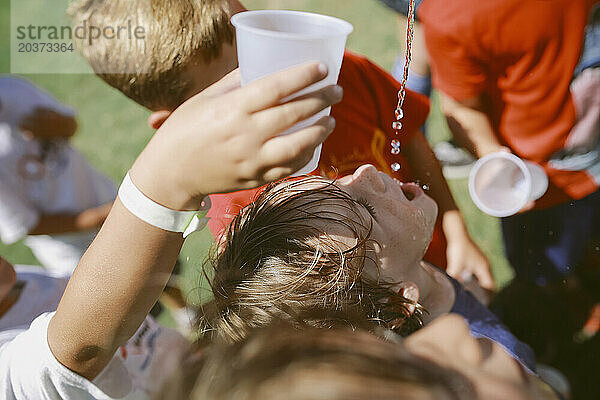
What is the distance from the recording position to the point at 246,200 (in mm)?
828

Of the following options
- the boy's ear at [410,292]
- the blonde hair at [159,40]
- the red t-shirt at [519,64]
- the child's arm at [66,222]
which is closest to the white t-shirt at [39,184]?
the child's arm at [66,222]

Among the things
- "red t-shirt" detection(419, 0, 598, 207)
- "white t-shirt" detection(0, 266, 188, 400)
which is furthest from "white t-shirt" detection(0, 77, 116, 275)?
"red t-shirt" detection(419, 0, 598, 207)

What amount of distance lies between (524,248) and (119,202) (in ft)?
3.12

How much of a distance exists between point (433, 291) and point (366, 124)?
33 centimetres

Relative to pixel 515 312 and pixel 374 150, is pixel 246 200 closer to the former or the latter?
pixel 374 150

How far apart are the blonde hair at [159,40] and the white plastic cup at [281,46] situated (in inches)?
9.7

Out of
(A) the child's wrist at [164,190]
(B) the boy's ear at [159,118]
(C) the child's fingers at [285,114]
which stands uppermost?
(C) the child's fingers at [285,114]

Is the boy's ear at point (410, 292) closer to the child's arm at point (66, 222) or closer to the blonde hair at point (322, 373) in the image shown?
the blonde hair at point (322, 373)

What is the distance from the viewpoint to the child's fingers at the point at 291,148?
0.46m

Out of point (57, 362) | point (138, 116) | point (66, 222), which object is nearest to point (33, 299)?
point (66, 222)

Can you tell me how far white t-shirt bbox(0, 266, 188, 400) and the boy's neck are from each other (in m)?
0.39

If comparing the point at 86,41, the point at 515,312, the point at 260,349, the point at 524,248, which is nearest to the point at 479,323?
the point at 515,312

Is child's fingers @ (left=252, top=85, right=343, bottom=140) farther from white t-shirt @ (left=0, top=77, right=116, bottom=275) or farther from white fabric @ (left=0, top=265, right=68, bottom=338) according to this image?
white t-shirt @ (left=0, top=77, right=116, bottom=275)

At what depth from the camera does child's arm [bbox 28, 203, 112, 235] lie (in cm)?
112
